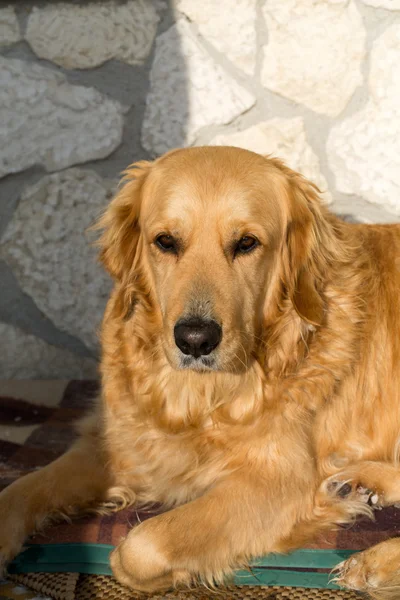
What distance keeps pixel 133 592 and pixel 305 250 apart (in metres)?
1.45

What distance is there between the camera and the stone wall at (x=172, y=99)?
13.2 ft

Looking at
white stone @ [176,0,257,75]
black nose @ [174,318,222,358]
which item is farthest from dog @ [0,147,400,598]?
white stone @ [176,0,257,75]

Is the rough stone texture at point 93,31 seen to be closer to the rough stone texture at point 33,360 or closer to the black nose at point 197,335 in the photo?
the rough stone texture at point 33,360

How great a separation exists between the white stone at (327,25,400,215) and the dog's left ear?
118cm

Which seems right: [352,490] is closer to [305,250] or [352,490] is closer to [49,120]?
[305,250]

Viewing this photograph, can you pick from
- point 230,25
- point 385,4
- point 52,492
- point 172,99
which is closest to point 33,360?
point 52,492

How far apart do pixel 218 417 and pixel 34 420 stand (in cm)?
143

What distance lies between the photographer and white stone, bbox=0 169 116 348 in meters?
4.25

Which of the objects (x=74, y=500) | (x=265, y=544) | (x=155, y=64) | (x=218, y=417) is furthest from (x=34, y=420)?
(x=155, y=64)

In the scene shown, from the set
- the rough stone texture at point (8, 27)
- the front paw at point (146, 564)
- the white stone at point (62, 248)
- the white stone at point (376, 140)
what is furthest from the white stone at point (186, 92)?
the front paw at point (146, 564)

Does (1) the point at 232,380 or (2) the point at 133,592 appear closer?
(2) the point at 133,592

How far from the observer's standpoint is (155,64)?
4133 mm

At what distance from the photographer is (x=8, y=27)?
4105 millimetres

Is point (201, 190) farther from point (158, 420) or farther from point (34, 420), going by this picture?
point (34, 420)
